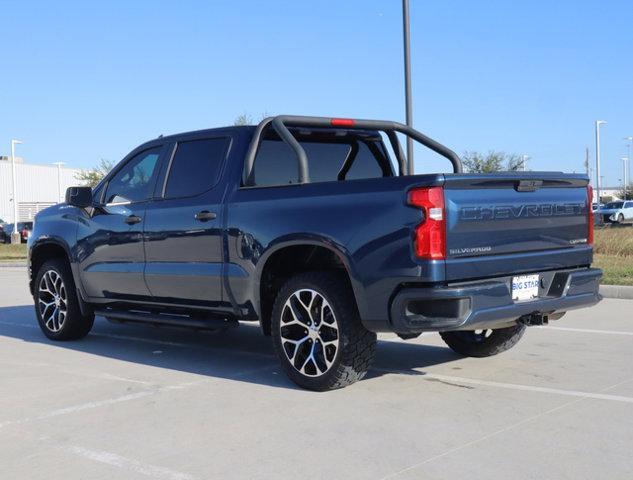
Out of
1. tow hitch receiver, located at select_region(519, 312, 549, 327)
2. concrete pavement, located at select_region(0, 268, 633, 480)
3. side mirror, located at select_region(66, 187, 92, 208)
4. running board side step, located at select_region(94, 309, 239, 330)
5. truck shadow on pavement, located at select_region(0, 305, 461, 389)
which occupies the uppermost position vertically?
side mirror, located at select_region(66, 187, 92, 208)

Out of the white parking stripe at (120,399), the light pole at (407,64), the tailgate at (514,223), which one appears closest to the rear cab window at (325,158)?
the white parking stripe at (120,399)

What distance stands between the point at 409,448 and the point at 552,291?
2073 millimetres

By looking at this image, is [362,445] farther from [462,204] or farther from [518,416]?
[462,204]

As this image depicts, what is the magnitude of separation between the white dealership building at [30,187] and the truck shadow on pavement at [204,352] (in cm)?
5841

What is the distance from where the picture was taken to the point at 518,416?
499cm

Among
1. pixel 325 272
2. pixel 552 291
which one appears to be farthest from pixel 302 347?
pixel 552 291

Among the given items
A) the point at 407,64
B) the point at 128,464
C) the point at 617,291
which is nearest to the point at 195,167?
the point at 128,464

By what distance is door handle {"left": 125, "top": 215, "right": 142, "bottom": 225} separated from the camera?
23.6ft

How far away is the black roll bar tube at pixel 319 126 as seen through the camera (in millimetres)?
6207

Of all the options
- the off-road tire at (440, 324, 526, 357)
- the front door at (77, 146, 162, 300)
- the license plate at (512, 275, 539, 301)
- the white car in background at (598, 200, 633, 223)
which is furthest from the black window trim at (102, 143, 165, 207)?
the white car in background at (598, 200, 633, 223)

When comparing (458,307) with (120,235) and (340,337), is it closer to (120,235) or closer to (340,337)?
(340,337)

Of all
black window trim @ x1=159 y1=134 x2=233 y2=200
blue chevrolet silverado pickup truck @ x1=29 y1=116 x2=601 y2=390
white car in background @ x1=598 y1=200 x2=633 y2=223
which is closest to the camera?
blue chevrolet silverado pickup truck @ x1=29 y1=116 x2=601 y2=390

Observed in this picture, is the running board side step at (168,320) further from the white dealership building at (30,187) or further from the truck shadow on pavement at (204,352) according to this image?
the white dealership building at (30,187)

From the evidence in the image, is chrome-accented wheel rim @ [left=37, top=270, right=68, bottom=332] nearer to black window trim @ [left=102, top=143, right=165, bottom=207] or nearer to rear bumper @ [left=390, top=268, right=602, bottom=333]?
black window trim @ [left=102, top=143, right=165, bottom=207]
